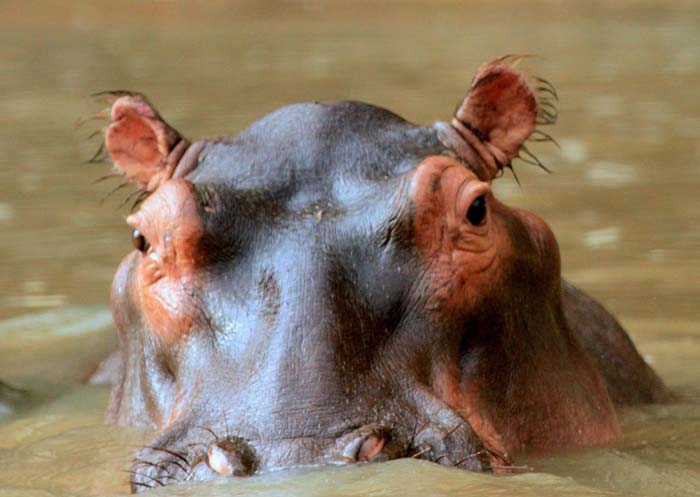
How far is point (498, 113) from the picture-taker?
538 cm

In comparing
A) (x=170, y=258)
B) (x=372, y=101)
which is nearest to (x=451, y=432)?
(x=170, y=258)

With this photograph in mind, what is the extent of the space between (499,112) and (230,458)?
2014 millimetres

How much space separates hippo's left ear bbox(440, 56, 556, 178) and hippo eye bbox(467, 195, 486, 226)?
25.2 inches

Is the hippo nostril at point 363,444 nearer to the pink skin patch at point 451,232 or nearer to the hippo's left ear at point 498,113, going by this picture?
the pink skin patch at point 451,232

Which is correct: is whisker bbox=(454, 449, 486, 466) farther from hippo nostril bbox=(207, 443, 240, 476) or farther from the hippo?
hippo nostril bbox=(207, 443, 240, 476)

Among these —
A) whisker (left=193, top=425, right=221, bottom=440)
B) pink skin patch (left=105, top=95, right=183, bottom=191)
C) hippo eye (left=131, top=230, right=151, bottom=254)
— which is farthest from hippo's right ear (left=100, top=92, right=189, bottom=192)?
whisker (left=193, top=425, right=221, bottom=440)

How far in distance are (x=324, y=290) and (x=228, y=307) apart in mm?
275

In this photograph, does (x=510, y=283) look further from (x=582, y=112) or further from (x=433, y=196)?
(x=582, y=112)

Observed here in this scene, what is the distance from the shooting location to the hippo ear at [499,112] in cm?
529

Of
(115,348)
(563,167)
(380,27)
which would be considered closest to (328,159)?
(115,348)

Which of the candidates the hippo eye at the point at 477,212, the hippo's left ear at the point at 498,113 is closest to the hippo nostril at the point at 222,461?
the hippo eye at the point at 477,212

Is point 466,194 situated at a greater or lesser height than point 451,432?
greater

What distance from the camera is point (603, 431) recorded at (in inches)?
206

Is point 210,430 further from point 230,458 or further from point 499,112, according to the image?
point 499,112
